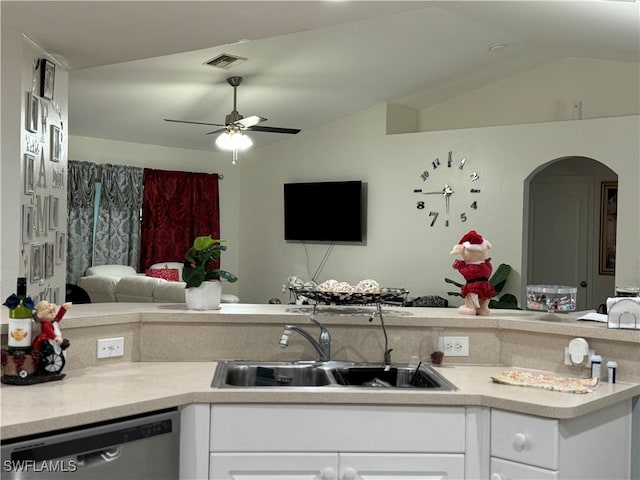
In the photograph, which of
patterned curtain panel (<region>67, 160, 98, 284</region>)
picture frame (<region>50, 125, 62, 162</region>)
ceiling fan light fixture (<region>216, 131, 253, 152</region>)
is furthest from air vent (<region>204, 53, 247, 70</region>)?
patterned curtain panel (<region>67, 160, 98, 284</region>)

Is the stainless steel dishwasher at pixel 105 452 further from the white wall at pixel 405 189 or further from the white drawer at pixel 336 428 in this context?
the white wall at pixel 405 189

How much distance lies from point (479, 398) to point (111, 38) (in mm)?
2510

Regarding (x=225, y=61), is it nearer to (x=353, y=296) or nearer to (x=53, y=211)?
(x=53, y=211)

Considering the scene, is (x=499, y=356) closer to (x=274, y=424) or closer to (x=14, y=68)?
(x=274, y=424)

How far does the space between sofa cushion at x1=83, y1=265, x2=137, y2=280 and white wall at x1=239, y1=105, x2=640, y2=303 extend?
1.91 metres

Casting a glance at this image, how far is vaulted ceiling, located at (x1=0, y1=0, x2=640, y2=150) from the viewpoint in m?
2.97

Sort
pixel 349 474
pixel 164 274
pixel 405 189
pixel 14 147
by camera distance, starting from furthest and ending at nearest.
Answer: pixel 164 274
pixel 405 189
pixel 14 147
pixel 349 474

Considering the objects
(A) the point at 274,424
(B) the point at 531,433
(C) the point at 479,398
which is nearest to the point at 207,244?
(A) the point at 274,424

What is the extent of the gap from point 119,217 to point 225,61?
10.7ft

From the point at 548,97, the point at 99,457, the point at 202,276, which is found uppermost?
the point at 548,97

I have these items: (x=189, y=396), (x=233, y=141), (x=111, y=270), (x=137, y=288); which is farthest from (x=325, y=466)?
(x=111, y=270)

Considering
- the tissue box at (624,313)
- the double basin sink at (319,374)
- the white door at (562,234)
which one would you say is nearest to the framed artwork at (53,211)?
the double basin sink at (319,374)

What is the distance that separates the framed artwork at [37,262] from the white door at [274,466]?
78.8 inches

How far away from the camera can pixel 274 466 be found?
2074mm
